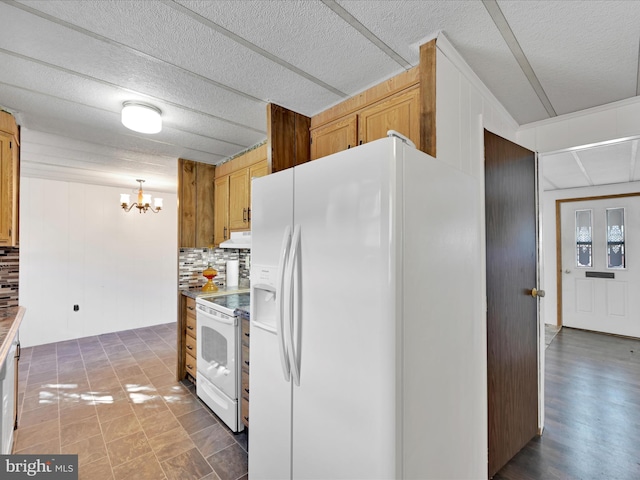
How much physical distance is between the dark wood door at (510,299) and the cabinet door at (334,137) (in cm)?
76

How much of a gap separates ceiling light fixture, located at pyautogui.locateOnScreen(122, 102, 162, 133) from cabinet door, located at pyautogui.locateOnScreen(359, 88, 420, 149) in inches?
54.2

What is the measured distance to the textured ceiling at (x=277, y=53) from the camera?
117 centimetres

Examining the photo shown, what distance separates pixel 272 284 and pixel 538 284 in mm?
1950

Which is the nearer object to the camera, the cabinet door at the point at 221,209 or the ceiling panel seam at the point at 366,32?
the ceiling panel seam at the point at 366,32

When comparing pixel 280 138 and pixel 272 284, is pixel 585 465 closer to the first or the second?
pixel 272 284

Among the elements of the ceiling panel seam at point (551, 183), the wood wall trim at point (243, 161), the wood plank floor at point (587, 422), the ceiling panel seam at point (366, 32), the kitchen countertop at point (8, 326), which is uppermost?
the ceiling panel seam at point (366, 32)

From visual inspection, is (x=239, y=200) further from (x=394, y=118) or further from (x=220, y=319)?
(x=394, y=118)

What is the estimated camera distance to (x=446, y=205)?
1.26 metres

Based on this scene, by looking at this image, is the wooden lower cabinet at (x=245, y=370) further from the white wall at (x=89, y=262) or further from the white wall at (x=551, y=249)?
the white wall at (x=551, y=249)

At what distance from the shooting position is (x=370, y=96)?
1.70m

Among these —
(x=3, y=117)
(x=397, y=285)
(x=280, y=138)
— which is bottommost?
(x=397, y=285)

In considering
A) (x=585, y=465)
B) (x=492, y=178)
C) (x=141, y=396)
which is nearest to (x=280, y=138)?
(x=492, y=178)

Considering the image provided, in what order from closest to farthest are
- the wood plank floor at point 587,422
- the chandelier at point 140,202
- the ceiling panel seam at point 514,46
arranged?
1. the ceiling panel seam at point 514,46
2. the wood plank floor at point 587,422
3. the chandelier at point 140,202

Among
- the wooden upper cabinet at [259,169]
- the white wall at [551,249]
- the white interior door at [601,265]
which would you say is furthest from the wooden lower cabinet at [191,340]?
the white interior door at [601,265]
